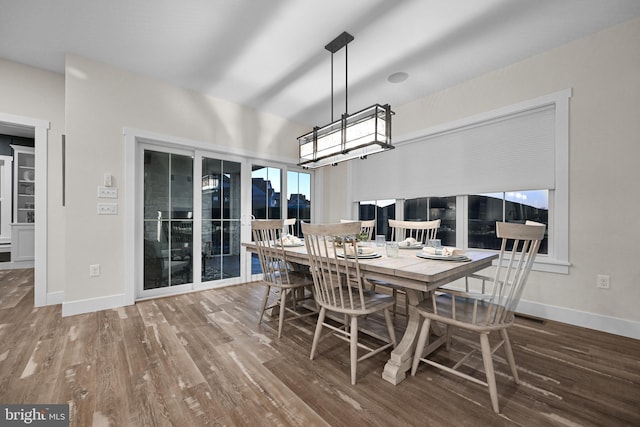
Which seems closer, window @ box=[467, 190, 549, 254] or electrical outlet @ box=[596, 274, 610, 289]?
electrical outlet @ box=[596, 274, 610, 289]

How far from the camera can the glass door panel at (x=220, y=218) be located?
3.77 meters

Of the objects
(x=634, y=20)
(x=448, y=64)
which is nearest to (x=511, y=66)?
(x=448, y=64)

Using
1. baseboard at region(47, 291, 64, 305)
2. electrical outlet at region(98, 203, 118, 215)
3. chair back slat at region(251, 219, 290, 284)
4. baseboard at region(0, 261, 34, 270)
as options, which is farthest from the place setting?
baseboard at region(0, 261, 34, 270)

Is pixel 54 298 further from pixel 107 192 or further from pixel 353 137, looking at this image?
pixel 353 137

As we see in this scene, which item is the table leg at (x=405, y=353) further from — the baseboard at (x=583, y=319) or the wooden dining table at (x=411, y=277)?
the baseboard at (x=583, y=319)

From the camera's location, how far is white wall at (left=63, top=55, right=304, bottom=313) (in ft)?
9.12

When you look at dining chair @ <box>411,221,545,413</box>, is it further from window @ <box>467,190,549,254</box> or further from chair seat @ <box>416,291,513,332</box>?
window @ <box>467,190,549,254</box>

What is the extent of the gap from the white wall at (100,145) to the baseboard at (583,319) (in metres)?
4.50

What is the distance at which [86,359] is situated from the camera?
1.89 m

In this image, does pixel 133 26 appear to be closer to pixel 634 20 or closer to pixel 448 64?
pixel 448 64

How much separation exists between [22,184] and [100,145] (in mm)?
4172

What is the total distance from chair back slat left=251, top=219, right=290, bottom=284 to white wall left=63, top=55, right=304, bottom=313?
179 cm

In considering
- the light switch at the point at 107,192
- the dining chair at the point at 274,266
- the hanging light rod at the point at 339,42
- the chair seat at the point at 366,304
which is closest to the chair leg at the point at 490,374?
the chair seat at the point at 366,304

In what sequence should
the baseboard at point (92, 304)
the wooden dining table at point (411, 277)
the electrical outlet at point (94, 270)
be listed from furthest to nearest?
the electrical outlet at point (94, 270) < the baseboard at point (92, 304) < the wooden dining table at point (411, 277)
